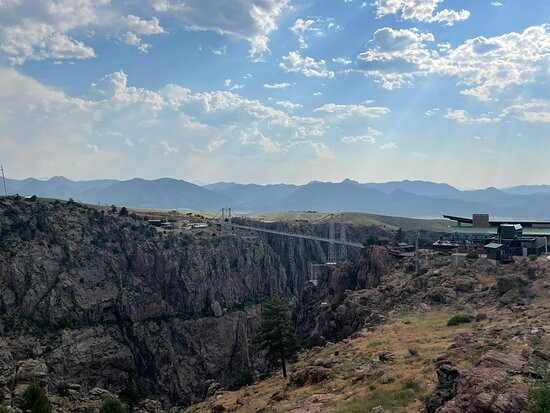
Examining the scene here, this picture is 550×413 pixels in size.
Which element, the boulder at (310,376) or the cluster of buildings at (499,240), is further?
the cluster of buildings at (499,240)

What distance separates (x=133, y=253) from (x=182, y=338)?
1040 inches

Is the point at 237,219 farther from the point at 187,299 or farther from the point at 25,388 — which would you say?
the point at 25,388

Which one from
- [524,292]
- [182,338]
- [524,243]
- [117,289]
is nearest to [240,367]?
[182,338]

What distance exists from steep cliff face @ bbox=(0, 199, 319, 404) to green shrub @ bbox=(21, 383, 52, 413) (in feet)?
120

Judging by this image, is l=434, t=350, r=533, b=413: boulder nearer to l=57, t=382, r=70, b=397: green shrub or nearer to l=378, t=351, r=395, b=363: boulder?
l=378, t=351, r=395, b=363: boulder

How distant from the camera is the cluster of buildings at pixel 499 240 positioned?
69312 mm

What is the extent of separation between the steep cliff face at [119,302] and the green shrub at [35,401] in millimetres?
36501

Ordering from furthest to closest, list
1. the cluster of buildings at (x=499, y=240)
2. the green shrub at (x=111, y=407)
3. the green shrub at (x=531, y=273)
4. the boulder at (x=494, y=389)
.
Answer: the cluster of buildings at (x=499, y=240)
the green shrub at (x=531, y=273)
the green shrub at (x=111, y=407)
the boulder at (x=494, y=389)

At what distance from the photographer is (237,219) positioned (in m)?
192

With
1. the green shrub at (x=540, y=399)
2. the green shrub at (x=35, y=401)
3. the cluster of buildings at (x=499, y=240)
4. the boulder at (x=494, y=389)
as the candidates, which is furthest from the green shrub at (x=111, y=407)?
the cluster of buildings at (x=499, y=240)

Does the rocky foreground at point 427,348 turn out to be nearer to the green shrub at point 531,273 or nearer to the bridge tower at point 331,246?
the green shrub at point 531,273

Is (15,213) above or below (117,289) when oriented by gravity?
above

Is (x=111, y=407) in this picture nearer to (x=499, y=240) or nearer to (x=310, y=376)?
(x=310, y=376)

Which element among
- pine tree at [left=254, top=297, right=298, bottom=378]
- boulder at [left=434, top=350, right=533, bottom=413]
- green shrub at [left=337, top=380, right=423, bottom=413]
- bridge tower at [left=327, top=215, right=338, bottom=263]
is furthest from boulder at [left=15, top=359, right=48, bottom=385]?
bridge tower at [left=327, top=215, right=338, bottom=263]
